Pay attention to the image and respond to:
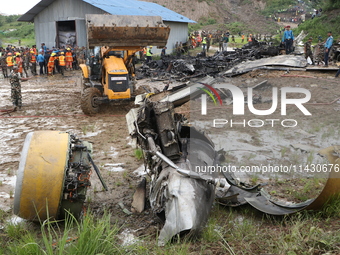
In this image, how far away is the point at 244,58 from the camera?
19516 mm

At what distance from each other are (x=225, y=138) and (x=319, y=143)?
2.05m

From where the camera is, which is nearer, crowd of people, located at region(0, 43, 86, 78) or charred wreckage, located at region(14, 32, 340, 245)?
charred wreckage, located at region(14, 32, 340, 245)

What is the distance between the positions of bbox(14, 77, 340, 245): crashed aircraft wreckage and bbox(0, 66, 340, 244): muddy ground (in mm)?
636

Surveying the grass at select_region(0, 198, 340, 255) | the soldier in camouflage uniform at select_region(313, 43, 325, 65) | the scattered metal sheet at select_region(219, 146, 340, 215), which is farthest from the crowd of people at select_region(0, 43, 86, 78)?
the scattered metal sheet at select_region(219, 146, 340, 215)

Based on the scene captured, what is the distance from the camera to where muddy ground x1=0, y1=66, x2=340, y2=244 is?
5.50 metres

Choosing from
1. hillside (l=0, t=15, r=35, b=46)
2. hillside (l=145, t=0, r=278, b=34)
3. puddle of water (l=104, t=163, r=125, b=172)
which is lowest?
puddle of water (l=104, t=163, r=125, b=172)

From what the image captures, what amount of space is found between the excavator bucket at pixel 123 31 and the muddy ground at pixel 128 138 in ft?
7.61

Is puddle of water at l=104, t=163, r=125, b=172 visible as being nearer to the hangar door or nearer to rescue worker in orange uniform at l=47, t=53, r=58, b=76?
rescue worker in orange uniform at l=47, t=53, r=58, b=76

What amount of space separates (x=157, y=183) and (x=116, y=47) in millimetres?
6663

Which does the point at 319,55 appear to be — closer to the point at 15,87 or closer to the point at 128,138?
the point at 128,138

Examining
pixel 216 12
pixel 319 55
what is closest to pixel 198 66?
pixel 319 55

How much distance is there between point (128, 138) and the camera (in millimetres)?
8539

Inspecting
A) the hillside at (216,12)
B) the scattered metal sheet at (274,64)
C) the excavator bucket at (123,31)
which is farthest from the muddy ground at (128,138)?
the hillside at (216,12)

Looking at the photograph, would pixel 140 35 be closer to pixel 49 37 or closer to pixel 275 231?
pixel 275 231
